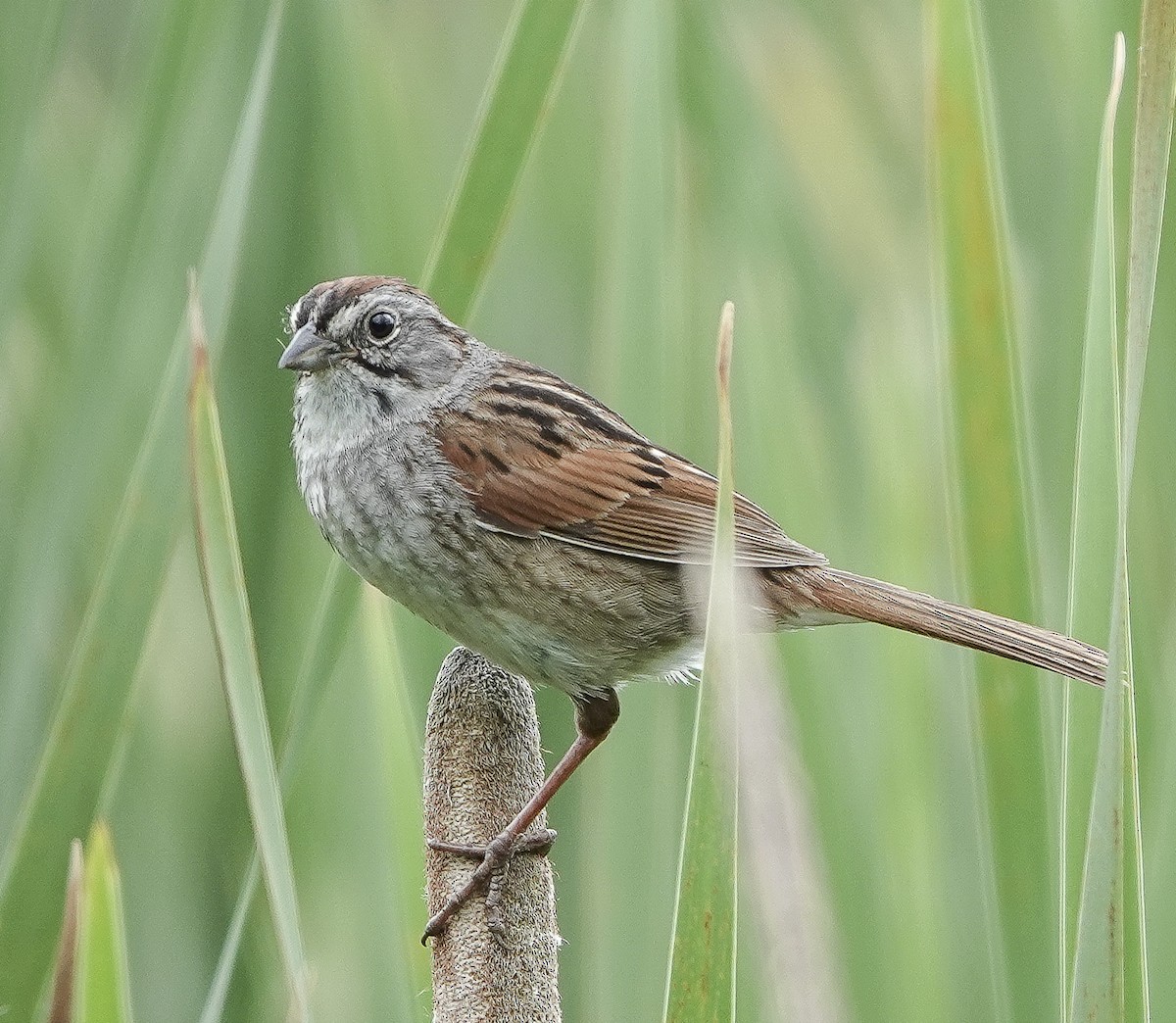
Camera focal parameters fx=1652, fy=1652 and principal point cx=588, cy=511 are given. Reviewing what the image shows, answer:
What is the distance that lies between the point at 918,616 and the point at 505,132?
2.27 feet

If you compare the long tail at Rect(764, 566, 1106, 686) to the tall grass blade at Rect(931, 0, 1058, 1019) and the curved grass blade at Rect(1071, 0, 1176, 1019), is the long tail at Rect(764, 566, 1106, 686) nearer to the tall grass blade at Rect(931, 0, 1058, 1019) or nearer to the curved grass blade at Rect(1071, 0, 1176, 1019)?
the tall grass blade at Rect(931, 0, 1058, 1019)

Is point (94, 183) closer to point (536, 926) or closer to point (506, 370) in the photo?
point (506, 370)

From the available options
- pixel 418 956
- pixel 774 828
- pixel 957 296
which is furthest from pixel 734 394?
pixel 774 828

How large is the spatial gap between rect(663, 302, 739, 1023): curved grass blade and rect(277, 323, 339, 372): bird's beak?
105cm

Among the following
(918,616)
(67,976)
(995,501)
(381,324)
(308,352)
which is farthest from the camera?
(381,324)

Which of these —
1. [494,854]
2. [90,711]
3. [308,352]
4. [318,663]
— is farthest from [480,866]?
[308,352]

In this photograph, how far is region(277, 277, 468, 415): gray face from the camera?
194cm

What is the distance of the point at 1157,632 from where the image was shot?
177cm

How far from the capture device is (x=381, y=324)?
6.67ft

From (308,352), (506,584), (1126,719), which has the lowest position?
(1126,719)

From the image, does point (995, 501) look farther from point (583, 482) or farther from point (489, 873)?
point (583, 482)

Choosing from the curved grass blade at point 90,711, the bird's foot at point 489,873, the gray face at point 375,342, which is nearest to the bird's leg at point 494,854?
the bird's foot at point 489,873

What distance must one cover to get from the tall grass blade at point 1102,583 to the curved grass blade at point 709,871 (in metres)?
0.22

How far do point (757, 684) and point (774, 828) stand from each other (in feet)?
0.49
